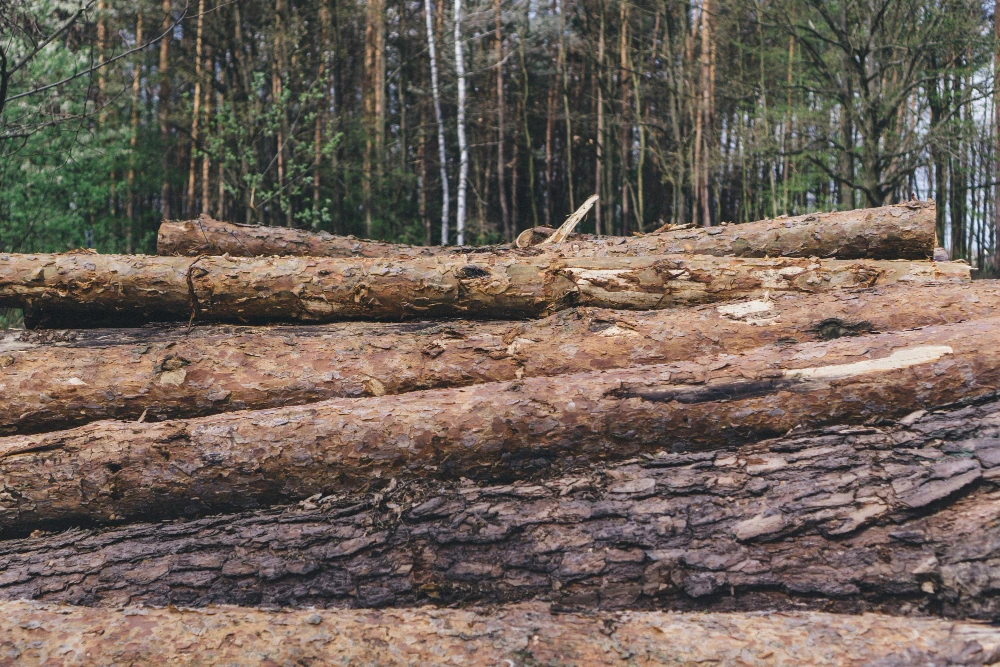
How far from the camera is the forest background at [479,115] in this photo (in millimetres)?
11969

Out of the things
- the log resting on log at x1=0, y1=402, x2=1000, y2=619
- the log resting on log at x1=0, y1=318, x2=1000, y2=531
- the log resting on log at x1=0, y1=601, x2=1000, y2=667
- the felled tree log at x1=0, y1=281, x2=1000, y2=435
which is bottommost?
the log resting on log at x1=0, y1=601, x2=1000, y2=667

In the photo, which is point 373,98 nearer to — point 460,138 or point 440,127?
point 440,127

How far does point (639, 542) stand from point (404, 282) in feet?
6.52

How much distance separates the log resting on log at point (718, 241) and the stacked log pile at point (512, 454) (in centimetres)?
3

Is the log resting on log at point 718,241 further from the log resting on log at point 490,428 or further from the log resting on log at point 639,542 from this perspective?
the log resting on log at point 639,542

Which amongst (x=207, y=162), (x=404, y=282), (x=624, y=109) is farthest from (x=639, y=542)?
(x=624, y=109)

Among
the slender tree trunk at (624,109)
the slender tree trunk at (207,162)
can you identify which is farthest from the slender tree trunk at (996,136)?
the slender tree trunk at (207,162)

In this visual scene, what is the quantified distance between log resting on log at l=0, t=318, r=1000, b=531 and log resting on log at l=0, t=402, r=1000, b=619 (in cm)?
11

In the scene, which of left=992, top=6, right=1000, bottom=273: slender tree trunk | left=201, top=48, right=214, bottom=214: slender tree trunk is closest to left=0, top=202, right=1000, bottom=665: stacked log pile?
left=992, top=6, right=1000, bottom=273: slender tree trunk

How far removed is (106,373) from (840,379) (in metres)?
3.45

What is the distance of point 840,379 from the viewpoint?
9.66 feet

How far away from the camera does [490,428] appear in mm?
3012

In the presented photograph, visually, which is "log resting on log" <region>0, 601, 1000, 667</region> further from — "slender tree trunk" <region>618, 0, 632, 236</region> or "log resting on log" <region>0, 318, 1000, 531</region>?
"slender tree trunk" <region>618, 0, 632, 236</region>

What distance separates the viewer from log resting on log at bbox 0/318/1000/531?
9.71 feet
